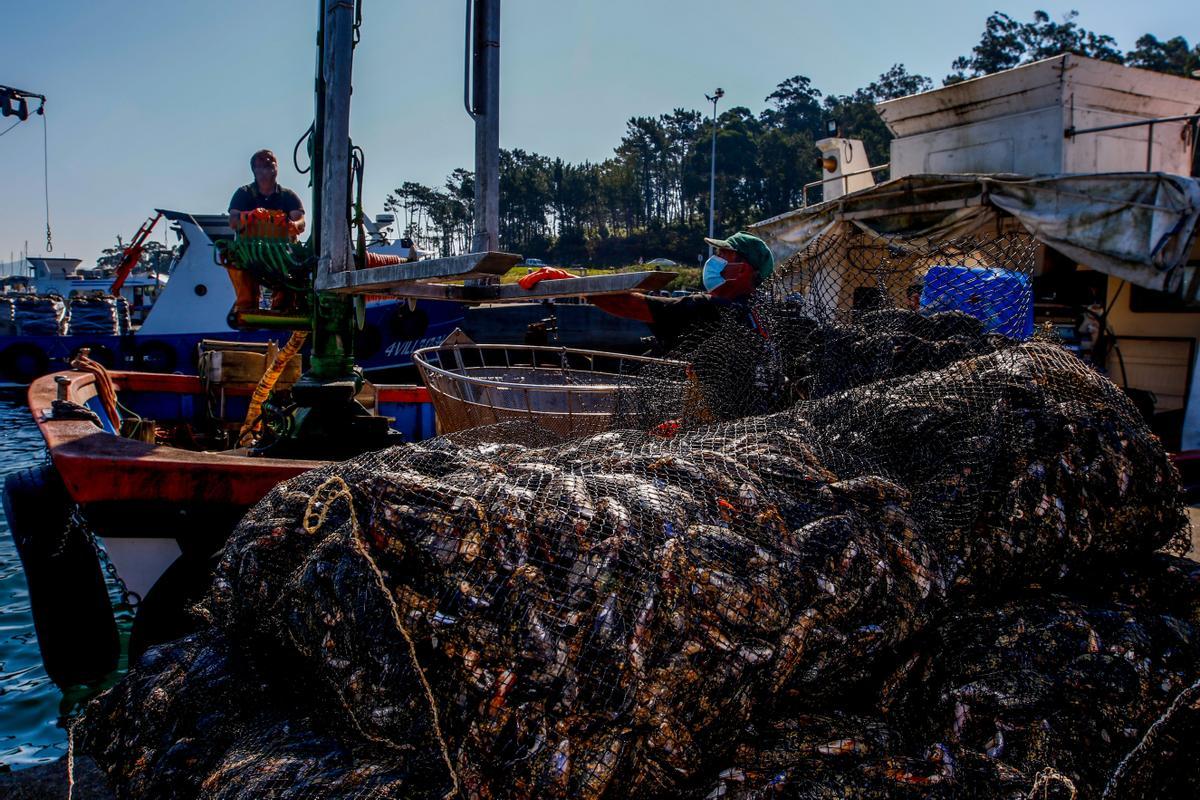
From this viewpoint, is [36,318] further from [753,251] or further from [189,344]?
[753,251]

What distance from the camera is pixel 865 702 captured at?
2033 millimetres

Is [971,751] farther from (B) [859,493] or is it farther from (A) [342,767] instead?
(A) [342,767]

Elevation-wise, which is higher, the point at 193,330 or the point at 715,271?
the point at 715,271

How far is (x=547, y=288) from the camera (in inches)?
124

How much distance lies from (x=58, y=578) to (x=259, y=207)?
2.87 meters

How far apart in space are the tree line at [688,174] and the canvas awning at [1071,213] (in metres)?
52.5

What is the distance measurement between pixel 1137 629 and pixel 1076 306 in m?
8.52

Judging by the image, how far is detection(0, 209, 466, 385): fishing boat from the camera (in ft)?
51.2

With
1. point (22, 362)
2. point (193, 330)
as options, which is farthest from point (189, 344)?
point (22, 362)

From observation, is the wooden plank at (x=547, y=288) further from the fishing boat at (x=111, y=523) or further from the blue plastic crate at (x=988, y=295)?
the blue plastic crate at (x=988, y=295)

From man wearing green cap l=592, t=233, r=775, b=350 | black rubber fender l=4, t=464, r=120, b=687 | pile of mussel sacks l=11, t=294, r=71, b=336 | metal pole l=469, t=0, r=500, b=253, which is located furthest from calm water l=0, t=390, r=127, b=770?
pile of mussel sacks l=11, t=294, r=71, b=336

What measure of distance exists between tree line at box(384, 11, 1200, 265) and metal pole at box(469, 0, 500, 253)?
58189 mm

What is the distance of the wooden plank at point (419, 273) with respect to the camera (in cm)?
268

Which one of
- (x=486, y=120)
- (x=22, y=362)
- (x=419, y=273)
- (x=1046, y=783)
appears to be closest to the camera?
(x=1046, y=783)
